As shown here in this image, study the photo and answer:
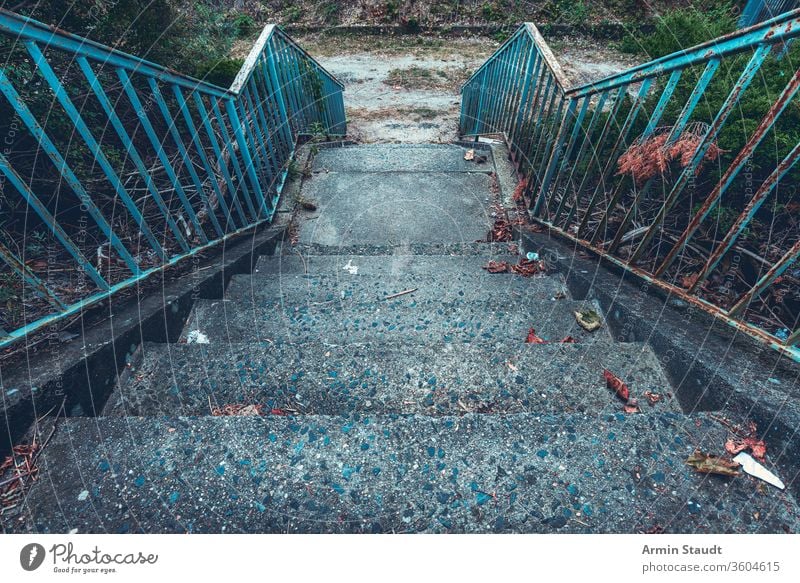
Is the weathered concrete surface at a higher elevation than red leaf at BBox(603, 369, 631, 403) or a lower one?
lower

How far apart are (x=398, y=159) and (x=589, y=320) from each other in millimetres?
3522

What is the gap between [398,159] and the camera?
16.1 ft

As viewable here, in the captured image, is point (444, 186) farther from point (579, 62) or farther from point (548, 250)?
point (579, 62)

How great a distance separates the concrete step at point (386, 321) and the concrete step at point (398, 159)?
8.61 feet

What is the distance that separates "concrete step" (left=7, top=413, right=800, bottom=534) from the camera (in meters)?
1.13

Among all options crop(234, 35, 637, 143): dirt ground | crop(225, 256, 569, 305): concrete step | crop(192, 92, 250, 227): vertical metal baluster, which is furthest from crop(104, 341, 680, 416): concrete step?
crop(234, 35, 637, 143): dirt ground

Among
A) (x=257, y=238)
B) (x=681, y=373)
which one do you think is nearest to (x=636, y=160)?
(x=681, y=373)

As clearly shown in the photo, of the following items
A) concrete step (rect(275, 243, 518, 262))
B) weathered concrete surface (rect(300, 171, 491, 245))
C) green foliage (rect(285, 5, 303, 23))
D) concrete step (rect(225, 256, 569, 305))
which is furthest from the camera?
green foliage (rect(285, 5, 303, 23))

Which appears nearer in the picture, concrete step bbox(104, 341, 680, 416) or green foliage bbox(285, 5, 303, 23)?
concrete step bbox(104, 341, 680, 416)

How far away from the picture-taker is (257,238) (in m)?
3.28

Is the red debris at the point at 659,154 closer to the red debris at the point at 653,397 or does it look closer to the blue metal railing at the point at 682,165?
the blue metal railing at the point at 682,165

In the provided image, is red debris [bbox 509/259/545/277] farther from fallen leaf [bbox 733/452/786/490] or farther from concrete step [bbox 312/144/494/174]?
concrete step [bbox 312/144/494/174]

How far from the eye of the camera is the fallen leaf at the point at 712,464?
3.89ft

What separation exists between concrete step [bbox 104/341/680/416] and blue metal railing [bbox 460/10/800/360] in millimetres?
608
